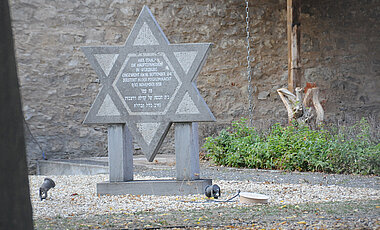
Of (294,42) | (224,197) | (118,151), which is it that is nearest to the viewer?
(224,197)

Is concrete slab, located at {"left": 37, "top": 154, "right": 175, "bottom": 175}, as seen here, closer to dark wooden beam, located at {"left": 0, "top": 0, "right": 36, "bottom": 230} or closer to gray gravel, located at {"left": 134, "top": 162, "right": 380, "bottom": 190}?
gray gravel, located at {"left": 134, "top": 162, "right": 380, "bottom": 190}

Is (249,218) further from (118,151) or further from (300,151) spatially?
(300,151)

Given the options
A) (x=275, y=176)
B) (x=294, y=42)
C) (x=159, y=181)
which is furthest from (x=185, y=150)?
(x=294, y=42)

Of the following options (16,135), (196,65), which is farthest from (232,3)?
(16,135)

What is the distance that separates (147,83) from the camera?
4945 mm

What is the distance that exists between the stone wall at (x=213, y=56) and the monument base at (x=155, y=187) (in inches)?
173

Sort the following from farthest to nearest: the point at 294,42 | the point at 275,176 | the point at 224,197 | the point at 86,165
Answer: the point at 294,42
the point at 86,165
the point at 275,176
the point at 224,197

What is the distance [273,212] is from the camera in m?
3.58

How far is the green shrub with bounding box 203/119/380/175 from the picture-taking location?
595cm

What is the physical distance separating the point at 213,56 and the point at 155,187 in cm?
555

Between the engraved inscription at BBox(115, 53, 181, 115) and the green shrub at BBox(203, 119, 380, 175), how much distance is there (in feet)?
7.13

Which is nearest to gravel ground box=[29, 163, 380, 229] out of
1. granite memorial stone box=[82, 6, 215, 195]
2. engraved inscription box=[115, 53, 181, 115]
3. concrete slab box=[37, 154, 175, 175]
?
granite memorial stone box=[82, 6, 215, 195]

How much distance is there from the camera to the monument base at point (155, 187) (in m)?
4.86

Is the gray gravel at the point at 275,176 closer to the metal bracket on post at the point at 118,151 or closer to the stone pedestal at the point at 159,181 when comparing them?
the stone pedestal at the point at 159,181
